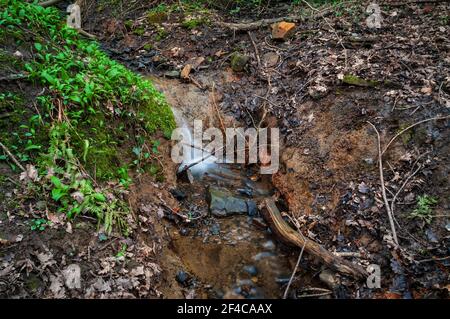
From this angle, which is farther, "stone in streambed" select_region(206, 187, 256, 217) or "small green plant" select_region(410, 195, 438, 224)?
"stone in streambed" select_region(206, 187, 256, 217)

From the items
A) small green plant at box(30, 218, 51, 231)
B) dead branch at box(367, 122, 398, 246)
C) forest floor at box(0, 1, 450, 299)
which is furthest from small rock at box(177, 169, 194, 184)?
dead branch at box(367, 122, 398, 246)

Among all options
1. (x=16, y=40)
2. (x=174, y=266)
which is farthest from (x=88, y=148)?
(x=16, y=40)

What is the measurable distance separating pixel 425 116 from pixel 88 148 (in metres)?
5.43

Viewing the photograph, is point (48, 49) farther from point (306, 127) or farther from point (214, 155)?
point (306, 127)

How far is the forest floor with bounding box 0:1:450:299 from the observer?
4.07 metres

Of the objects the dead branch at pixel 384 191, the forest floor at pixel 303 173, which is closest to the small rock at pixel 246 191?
the forest floor at pixel 303 173

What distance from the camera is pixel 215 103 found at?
26.0 ft

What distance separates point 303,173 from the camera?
6113mm

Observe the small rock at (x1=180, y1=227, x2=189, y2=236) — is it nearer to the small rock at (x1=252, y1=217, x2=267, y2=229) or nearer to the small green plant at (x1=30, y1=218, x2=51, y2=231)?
the small rock at (x1=252, y1=217, x2=267, y2=229)

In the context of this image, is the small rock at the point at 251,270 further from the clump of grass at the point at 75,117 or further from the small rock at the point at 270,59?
the small rock at the point at 270,59

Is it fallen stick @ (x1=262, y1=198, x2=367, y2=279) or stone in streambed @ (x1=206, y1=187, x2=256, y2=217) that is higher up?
fallen stick @ (x1=262, y1=198, x2=367, y2=279)

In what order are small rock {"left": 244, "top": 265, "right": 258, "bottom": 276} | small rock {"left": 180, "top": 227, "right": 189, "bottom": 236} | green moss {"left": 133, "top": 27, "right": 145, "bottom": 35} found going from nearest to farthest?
small rock {"left": 244, "top": 265, "right": 258, "bottom": 276}, small rock {"left": 180, "top": 227, "right": 189, "bottom": 236}, green moss {"left": 133, "top": 27, "right": 145, "bottom": 35}

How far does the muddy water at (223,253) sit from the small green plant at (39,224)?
1.64 metres

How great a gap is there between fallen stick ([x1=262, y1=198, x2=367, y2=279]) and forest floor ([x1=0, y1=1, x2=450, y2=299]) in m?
0.15
